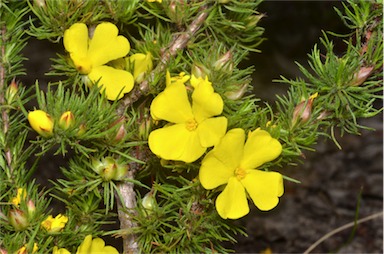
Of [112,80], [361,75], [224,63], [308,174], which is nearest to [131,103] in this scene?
[112,80]

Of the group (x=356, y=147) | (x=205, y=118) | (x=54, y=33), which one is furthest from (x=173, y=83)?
(x=356, y=147)

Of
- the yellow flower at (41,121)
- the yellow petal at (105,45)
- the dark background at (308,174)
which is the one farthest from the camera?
the dark background at (308,174)

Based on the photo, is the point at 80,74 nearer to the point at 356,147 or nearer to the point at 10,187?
the point at 10,187

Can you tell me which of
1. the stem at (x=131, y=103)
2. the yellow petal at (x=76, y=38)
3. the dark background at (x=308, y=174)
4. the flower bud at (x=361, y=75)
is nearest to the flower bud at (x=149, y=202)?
the stem at (x=131, y=103)

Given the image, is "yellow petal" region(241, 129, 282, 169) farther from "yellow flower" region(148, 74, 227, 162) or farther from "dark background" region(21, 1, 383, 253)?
"dark background" region(21, 1, 383, 253)

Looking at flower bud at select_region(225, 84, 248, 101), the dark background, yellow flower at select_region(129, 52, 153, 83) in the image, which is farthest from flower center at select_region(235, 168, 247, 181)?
the dark background

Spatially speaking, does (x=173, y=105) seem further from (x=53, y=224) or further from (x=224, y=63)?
(x=53, y=224)

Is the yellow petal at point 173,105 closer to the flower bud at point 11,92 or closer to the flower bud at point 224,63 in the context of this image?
the flower bud at point 224,63
